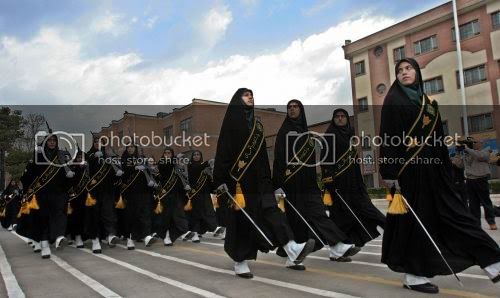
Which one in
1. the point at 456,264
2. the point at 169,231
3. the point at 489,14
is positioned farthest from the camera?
the point at 489,14

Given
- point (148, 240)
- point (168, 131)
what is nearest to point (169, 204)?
point (148, 240)

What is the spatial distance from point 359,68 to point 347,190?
3159 centimetres

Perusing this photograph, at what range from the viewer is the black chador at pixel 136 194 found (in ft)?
34.2

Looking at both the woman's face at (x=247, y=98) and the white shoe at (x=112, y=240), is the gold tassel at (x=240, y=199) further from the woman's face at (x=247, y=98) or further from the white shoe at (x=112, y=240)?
the white shoe at (x=112, y=240)

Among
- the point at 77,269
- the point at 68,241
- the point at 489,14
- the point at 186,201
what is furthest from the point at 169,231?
the point at 489,14

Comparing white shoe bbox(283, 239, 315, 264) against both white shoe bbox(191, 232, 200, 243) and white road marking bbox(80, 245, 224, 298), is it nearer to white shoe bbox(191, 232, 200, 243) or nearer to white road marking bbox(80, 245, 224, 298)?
A: white road marking bbox(80, 245, 224, 298)

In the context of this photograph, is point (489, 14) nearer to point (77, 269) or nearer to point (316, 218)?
point (316, 218)

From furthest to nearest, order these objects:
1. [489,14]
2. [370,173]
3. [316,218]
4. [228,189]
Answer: [370,173]
[489,14]
[316,218]
[228,189]

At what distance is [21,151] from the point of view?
3706 centimetres

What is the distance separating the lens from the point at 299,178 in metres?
7.41

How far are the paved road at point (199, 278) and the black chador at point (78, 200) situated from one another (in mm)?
1678

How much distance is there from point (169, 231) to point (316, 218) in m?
4.64

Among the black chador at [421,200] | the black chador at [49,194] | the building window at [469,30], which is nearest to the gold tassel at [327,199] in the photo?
the black chador at [421,200]

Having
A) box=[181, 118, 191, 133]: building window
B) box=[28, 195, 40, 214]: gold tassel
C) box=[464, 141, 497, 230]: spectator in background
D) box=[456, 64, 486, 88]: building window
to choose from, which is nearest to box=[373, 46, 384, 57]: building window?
box=[456, 64, 486, 88]: building window
